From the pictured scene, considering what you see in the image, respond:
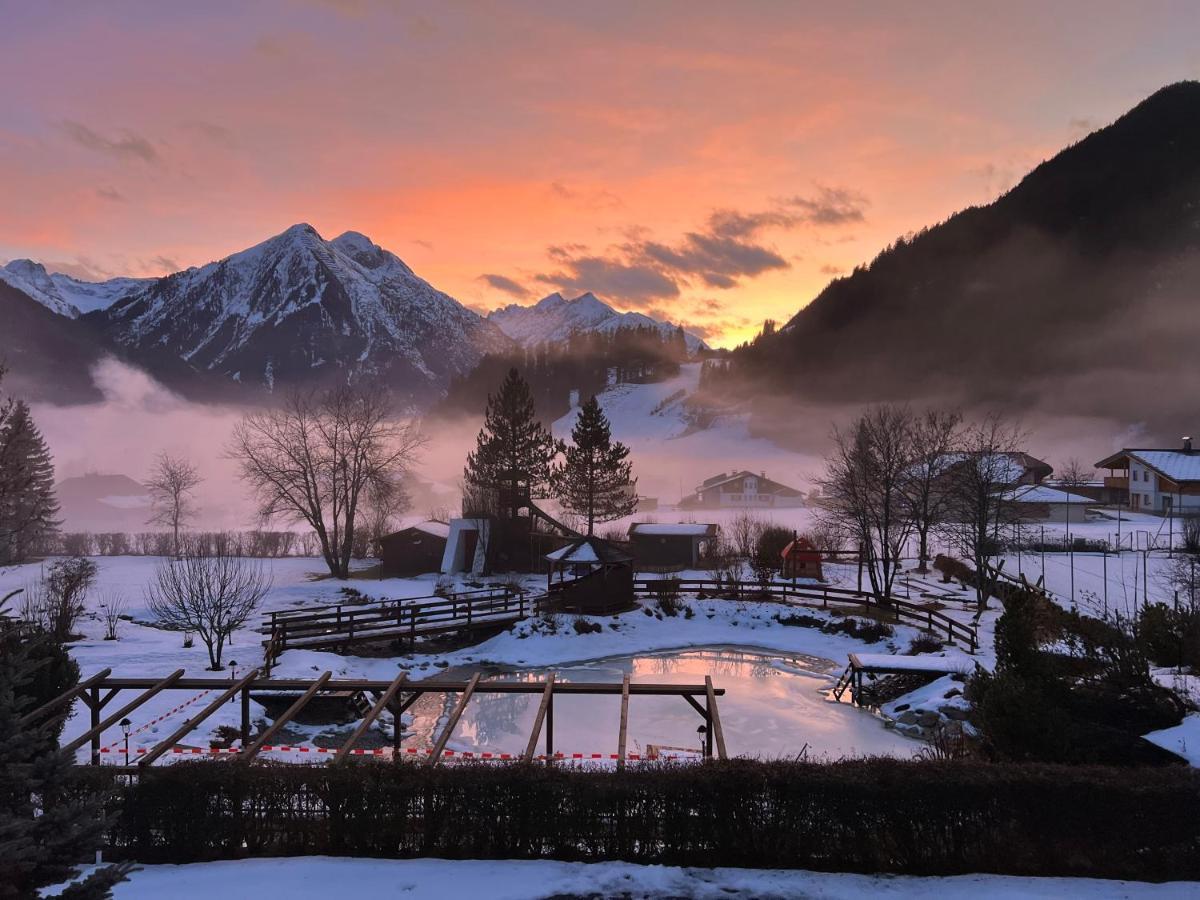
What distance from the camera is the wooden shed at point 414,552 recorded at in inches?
1801

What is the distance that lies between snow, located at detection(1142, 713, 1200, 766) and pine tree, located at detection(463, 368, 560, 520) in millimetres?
38826

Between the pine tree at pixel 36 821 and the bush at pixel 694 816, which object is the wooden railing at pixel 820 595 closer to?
the bush at pixel 694 816

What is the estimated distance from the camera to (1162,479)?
6425 cm

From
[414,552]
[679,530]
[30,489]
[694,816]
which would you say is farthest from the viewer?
[30,489]

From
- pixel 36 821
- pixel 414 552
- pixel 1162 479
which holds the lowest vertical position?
pixel 414 552

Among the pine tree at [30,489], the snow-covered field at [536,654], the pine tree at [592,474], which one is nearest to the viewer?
the snow-covered field at [536,654]

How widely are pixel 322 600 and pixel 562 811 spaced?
3118 cm

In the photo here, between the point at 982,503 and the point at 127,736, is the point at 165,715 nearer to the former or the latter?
the point at 127,736

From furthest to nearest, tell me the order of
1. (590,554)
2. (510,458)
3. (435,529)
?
(510,458) → (435,529) → (590,554)

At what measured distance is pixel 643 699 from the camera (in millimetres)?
22641

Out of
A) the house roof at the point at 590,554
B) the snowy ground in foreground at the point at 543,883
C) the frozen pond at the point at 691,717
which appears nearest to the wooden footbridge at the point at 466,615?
the house roof at the point at 590,554

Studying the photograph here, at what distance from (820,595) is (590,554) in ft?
36.8

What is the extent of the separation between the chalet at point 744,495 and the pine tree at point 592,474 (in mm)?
49113

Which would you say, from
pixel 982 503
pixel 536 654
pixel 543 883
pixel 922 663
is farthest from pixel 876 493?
pixel 543 883
